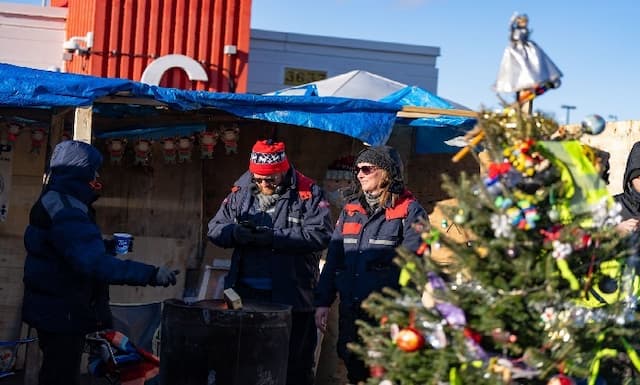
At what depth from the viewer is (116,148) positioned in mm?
8195

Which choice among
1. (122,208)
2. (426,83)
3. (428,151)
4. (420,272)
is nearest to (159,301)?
(122,208)

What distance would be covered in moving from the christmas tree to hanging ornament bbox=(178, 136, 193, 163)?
4821 mm

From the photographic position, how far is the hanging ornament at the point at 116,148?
8.20 meters

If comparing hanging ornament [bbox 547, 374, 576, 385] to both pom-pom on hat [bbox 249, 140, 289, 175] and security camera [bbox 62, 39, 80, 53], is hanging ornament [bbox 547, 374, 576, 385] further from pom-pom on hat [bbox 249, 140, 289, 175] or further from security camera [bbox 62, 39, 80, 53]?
security camera [bbox 62, 39, 80, 53]

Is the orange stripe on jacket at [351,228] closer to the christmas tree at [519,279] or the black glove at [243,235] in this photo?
the black glove at [243,235]

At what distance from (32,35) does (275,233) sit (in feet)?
24.6

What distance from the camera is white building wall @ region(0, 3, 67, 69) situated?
11.8 metres

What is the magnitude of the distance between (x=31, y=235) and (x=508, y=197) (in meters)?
2.65

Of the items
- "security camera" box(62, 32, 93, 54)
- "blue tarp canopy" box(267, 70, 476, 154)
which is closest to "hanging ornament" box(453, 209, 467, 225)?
"blue tarp canopy" box(267, 70, 476, 154)

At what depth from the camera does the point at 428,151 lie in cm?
865

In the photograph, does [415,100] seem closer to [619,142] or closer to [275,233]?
[619,142]

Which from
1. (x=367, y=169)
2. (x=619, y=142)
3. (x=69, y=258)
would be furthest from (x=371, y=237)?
(x=619, y=142)

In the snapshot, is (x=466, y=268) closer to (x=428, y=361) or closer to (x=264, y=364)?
(x=428, y=361)

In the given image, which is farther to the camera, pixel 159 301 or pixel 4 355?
pixel 159 301
